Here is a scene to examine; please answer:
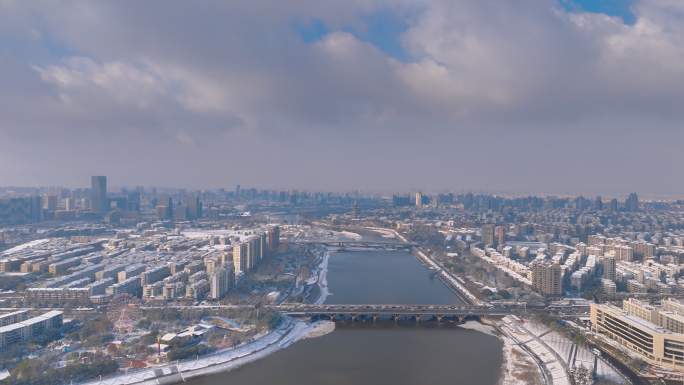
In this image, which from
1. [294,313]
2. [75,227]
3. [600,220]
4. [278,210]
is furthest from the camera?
[278,210]

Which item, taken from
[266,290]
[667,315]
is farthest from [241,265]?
[667,315]

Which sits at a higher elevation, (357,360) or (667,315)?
(667,315)

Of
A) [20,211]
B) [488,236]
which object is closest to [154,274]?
[488,236]

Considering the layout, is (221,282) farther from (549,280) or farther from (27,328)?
(549,280)

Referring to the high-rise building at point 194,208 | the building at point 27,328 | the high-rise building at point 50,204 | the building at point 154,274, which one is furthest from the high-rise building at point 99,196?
the building at point 27,328

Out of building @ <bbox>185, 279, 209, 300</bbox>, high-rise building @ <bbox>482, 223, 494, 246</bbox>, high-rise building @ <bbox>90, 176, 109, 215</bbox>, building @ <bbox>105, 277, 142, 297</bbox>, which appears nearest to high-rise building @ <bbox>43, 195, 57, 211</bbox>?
high-rise building @ <bbox>90, 176, 109, 215</bbox>

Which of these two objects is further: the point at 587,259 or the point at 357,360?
the point at 587,259

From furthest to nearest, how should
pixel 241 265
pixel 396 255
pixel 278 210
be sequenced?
pixel 278 210 < pixel 396 255 < pixel 241 265

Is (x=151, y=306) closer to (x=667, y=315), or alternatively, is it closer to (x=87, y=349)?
(x=87, y=349)

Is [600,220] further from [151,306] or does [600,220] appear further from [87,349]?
[87,349]
